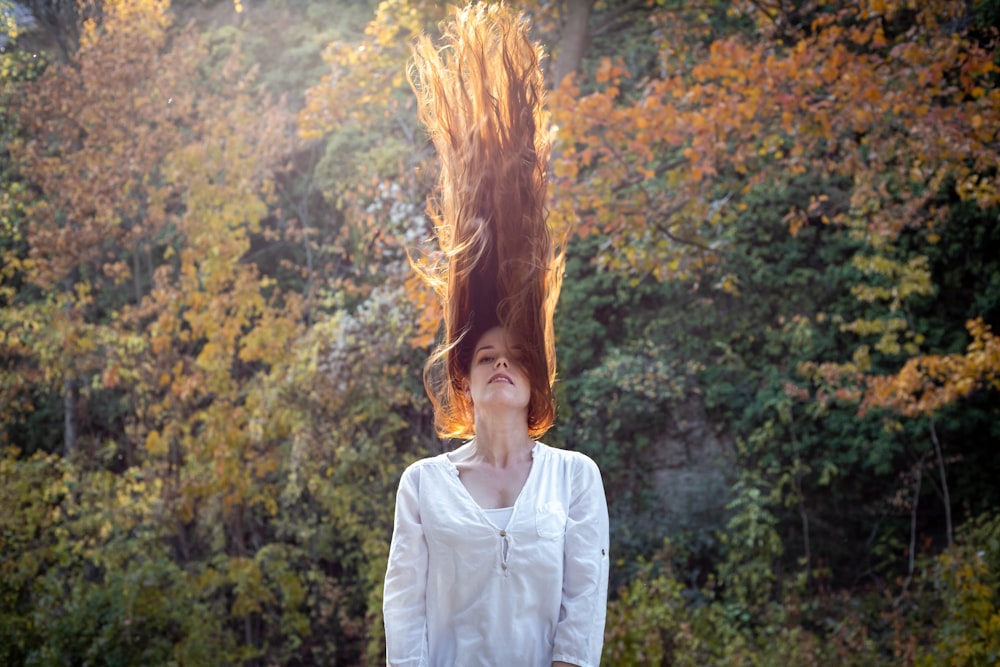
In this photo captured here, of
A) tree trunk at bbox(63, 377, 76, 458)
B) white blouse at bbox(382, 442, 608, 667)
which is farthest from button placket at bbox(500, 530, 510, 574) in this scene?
tree trunk at bbox(63, 377, 76, 458)

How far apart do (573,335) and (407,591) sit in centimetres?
540

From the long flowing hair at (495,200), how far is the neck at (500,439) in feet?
0.22

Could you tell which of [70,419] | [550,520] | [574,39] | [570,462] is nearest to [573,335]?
[574,39]

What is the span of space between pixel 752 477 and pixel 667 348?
104 cm

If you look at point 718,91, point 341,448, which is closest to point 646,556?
point 341,448

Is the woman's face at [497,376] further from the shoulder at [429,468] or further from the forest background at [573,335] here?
the forest background at [573,335]

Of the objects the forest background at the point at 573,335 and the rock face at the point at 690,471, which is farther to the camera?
the rock face at the point at 690,471

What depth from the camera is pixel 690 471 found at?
6.98m

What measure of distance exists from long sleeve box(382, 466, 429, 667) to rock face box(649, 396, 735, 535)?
4.90 m

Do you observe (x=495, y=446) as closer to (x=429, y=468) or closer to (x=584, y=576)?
(x=429, y=468)

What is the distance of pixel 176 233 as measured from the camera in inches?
298

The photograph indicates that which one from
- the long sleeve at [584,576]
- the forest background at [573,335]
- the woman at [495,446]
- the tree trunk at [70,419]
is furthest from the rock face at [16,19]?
the long sleeve at [584,576]

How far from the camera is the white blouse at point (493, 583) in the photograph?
183 centimetres

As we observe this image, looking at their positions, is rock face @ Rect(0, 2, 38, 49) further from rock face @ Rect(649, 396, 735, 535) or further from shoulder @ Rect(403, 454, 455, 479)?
shoulder @ Rect(403, 454, 455, 479)
